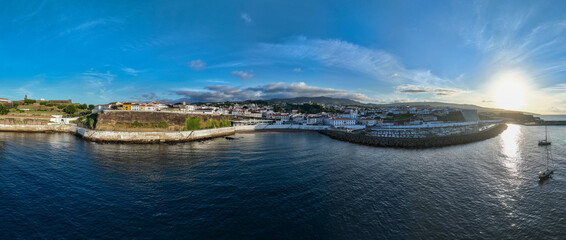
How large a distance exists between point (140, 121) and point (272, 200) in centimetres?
3819

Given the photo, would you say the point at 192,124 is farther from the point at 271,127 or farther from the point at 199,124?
the point at 271,127

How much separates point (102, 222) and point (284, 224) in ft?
26.0

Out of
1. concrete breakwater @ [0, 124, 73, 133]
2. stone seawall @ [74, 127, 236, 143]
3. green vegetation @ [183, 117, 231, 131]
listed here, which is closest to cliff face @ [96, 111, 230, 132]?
green vegetation @ [183, 117, 231, 131]

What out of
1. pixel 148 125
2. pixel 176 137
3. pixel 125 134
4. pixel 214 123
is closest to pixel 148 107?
pixel 148 125

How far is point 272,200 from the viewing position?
1127 centimetres

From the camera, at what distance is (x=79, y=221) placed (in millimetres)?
8766

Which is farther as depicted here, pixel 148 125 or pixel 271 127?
pixel 271 127

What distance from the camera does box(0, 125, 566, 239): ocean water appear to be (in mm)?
8484

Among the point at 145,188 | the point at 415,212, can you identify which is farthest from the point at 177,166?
the point at 415,212

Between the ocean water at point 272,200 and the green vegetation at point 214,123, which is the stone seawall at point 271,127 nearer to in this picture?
the green vegetation at point 214,123

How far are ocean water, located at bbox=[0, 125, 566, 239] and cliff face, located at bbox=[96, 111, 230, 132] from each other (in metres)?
18.7

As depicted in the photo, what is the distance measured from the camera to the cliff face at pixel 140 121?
37.6 m

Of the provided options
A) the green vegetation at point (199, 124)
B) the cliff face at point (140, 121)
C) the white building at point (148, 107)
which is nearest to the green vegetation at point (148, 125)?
the cliff face at point (140, 121)

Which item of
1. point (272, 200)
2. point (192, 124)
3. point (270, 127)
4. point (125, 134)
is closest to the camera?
point (272, 200)
